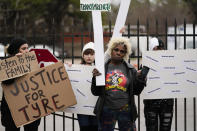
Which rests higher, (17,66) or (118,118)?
(17,66)

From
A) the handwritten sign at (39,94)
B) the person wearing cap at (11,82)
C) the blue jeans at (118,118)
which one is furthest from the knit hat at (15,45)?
the blue jeans at (118,118)

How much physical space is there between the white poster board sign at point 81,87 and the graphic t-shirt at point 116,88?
77 centimetres

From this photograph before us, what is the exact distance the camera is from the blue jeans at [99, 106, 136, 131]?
4719mm

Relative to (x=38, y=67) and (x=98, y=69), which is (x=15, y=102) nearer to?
(x=38, y=67)

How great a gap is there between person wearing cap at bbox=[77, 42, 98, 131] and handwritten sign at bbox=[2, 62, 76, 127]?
314 mm

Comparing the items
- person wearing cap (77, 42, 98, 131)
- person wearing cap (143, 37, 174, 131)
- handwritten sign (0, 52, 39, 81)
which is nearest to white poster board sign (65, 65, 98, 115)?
person wearing cap (77, 42, 98, 131)

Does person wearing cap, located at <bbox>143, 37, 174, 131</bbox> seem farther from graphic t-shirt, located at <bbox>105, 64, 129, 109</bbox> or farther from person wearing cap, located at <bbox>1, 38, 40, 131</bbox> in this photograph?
person wearing cap, located at <bbox>1, 38, 40, 131</bbox>

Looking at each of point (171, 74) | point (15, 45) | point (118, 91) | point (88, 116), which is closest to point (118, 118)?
point (118, 91)

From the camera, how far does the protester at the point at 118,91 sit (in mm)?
4715

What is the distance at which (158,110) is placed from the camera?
18.7 feet

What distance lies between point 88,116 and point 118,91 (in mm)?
934

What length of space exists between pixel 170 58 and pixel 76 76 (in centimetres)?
136

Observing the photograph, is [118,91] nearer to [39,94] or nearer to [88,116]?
[88,116]

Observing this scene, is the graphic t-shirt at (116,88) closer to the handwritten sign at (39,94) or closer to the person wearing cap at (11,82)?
the handwritten sign at (39,94)
